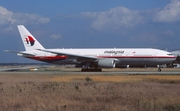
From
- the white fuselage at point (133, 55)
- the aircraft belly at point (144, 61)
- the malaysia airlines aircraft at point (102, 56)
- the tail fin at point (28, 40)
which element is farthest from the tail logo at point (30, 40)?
the aircraft belly at point (144, 61)

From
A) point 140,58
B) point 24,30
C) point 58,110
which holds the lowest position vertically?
point 58,110

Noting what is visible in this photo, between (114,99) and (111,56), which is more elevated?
(111,56)

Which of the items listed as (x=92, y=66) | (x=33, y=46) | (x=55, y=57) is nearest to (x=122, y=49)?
(x=92, y=66)

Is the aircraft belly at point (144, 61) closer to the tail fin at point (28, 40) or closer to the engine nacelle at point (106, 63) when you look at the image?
the engine nacelle at point (106, 63)

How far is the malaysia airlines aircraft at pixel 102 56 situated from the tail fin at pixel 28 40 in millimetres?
448

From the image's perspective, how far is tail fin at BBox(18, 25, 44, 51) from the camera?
2235 inches

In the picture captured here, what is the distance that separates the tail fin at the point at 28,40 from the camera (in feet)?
186

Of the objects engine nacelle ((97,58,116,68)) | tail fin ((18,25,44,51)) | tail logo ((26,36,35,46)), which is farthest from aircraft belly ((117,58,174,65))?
tail logo ((26,36,35,46))

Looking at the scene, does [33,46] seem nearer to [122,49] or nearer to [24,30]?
[24,30]

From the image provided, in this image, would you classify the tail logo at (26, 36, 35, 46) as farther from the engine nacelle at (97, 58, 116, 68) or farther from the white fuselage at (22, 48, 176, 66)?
the engine nacelle at (97, 58, 116, 68)

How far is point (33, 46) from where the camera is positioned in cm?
5678

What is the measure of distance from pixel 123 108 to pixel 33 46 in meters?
45.5

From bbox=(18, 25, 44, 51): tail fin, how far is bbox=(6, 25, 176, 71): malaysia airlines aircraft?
1.47 feet

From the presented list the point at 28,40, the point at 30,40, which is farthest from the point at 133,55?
the point at 28,40
